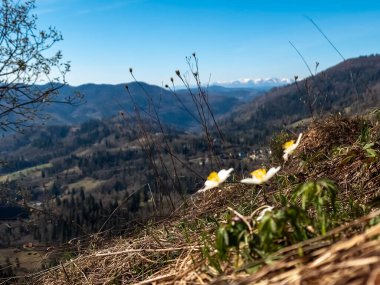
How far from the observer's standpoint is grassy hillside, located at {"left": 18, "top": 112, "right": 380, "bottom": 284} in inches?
63.6

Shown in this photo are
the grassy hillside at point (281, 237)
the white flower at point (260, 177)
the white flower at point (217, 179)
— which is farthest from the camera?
the white flower at point (217, 179)

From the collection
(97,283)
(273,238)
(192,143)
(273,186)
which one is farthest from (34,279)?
(192,143)

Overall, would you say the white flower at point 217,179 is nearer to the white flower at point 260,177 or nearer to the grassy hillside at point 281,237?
the white flower at point 260,177

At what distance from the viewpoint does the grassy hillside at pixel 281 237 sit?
5.30 ft

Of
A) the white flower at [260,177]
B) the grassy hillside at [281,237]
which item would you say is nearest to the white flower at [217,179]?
the white flower at [260,177]

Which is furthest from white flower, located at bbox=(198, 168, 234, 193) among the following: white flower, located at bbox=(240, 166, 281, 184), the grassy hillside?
the grassy hillside

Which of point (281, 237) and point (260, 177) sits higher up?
point (260, 177)

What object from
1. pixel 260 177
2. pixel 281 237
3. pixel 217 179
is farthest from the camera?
pixel 217 179

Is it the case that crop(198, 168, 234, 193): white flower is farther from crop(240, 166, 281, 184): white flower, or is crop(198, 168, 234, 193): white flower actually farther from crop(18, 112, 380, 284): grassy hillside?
crop(18, 112, 380, 284): grassy hillside

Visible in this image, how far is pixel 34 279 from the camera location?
410 cm

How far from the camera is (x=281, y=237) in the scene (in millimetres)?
1953

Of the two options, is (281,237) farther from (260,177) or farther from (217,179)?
(217,179)

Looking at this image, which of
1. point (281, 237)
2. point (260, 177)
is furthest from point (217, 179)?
point (281, 237)

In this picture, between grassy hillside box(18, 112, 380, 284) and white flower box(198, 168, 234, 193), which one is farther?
white flower box(198, 168, 234, 193)
